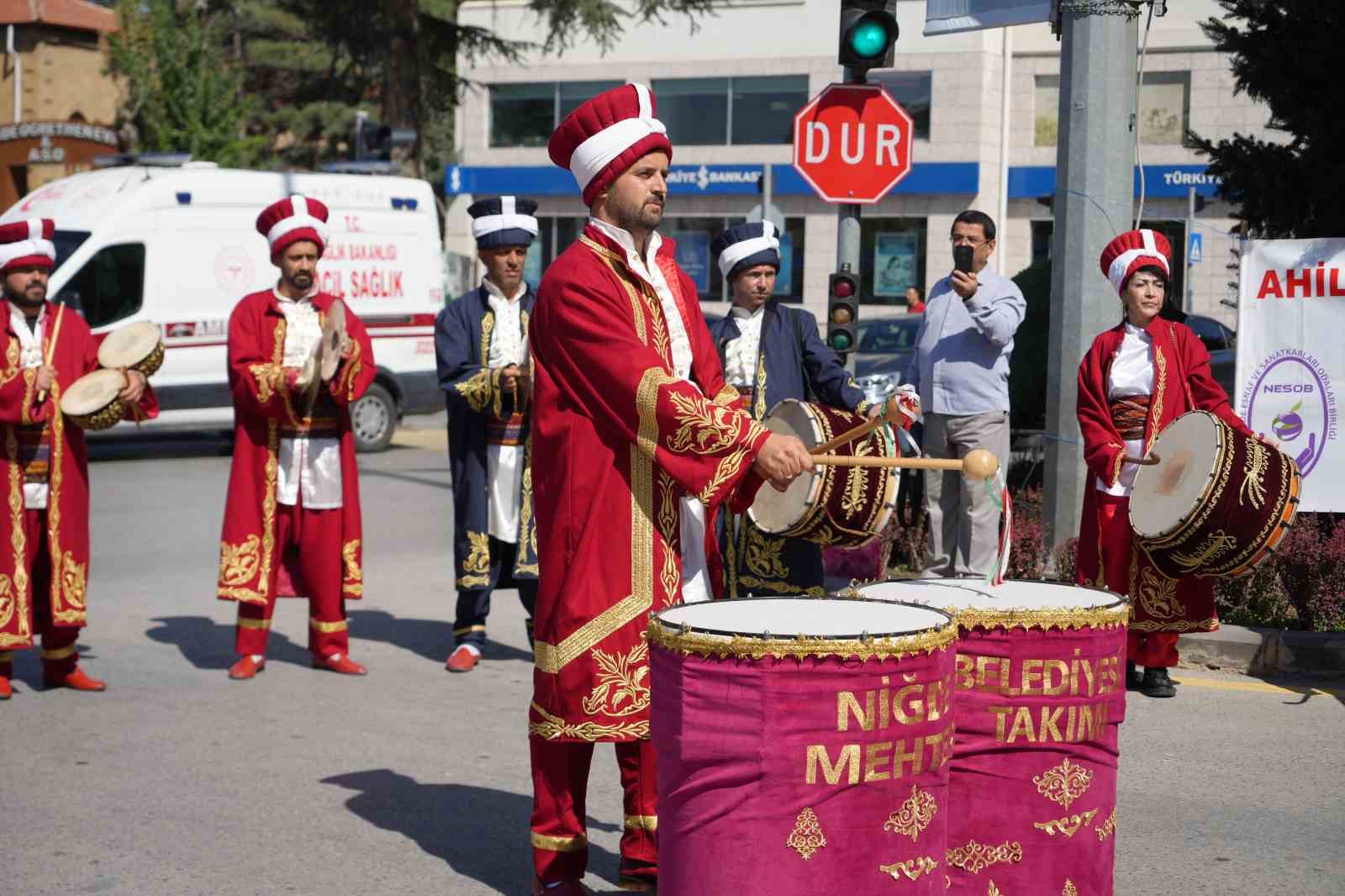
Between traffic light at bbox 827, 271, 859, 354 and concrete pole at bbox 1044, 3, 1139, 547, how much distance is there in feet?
3.63

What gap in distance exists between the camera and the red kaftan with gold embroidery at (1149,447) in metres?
7.69

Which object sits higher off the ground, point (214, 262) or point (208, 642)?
point (214, 262)

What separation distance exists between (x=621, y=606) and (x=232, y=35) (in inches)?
2187

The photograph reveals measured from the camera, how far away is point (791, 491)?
632 cm

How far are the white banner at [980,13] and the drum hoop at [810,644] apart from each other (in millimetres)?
6630

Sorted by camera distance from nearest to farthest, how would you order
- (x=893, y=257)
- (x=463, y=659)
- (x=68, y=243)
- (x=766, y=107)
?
1. (x=463, y=659)
2. (x=68, y=243)
3. (x=893, y=257)
4. (x=766, y=107)

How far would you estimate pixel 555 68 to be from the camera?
42438mm

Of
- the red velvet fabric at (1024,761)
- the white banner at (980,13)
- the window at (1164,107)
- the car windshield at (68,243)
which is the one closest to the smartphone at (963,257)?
the white banner at (980,13)

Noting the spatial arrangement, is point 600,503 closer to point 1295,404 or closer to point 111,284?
point 1295,404

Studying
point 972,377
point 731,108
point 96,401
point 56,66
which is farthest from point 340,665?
point 56,66

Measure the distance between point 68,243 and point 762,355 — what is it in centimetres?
1167

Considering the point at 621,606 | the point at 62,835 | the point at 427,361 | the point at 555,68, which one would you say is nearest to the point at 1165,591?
the point at 621,606

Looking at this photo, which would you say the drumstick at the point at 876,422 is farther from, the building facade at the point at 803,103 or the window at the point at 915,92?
the window at the point at 915,92

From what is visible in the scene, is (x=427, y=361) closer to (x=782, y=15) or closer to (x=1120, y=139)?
(x=1120, y=139)
